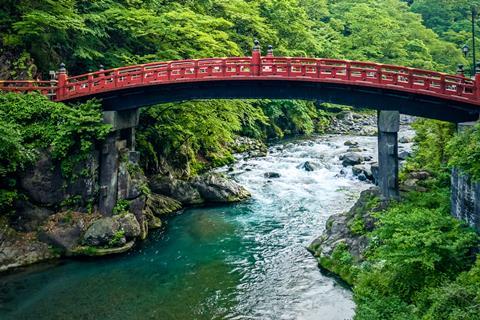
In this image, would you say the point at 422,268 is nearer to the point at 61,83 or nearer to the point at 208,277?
the point at 208,277

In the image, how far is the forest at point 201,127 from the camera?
15141 millimetres

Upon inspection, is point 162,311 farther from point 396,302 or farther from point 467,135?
point 467,135

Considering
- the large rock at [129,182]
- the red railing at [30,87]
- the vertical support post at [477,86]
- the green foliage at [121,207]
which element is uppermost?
the red railing at [30,87]

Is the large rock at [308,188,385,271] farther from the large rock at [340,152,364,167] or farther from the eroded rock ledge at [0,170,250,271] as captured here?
the large rock at [340,152,364,167]

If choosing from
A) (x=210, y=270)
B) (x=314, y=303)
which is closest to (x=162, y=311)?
(x=210, y=270)

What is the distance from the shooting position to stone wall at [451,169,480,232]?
55.4 ft

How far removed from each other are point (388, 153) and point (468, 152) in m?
8.42

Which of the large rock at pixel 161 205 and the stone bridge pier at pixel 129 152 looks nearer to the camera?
the stone bridge pier at pixel 129 152

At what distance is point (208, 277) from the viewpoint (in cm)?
2088

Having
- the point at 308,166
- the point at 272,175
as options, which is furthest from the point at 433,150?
the point at 272,175

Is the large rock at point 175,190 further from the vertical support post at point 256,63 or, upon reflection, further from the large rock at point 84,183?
the vertical support post at point 256,63

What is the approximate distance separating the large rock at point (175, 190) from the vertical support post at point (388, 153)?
12.8 m

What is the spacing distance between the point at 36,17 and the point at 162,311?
17852mm

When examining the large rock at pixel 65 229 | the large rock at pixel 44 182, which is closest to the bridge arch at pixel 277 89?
the large rock at pixel 65 229
